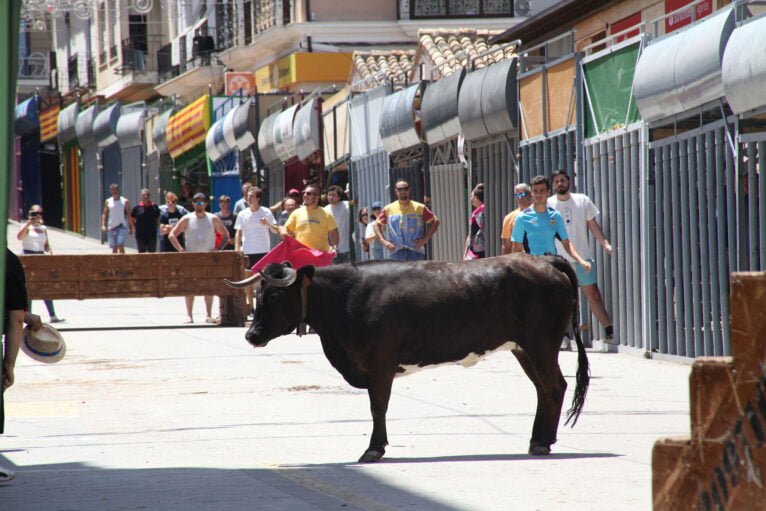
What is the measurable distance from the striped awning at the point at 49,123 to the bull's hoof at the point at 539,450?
169 feet

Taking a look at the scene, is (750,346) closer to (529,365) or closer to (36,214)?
(529,365)

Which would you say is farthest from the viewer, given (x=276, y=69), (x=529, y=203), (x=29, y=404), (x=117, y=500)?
(x=276, y=69)

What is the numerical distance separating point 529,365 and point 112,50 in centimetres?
5398

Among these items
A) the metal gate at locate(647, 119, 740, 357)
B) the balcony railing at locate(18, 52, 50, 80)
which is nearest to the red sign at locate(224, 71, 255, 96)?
the metal gate at locate(647, 119, 740, 357)

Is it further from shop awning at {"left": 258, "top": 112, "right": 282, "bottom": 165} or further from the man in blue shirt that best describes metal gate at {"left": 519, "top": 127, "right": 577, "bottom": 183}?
shop awning at {"left": 258, "top": 112, "right": 282, "bottom": 165}

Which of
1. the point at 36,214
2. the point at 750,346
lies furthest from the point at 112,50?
the point at 750,346

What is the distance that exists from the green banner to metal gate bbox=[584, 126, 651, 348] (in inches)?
6.1

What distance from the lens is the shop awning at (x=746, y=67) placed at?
39.8ft

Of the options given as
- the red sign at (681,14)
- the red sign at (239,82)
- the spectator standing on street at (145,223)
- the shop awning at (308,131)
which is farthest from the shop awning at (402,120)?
the red sign at (239,82)

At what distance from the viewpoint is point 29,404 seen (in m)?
12.2

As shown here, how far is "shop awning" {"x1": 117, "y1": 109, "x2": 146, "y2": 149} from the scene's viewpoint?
47.7 meters

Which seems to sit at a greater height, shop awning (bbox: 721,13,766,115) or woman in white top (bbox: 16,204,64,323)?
shop awning (bbox: 721,13,766,115)

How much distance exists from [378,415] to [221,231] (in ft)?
43.4

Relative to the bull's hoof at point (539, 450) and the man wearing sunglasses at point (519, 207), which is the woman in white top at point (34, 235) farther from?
the bull's hoof at point (539, 450)
